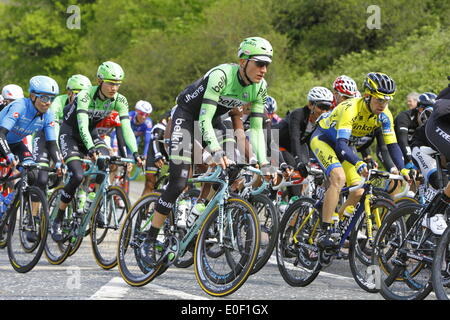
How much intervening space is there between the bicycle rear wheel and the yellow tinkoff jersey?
1.90 m

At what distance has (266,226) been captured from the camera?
8.65m

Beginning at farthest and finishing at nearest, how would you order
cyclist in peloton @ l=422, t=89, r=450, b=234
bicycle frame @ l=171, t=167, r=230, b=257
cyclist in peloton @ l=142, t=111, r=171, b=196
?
cyclist in peloton @ l=142, t=111, r=171, b=196, bicycle frame @ l=171, t=167, r=230, b=257, cyclist in peloton @ l=422, t=89, r=450, b=234

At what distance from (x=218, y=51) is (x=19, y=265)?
1289 inches

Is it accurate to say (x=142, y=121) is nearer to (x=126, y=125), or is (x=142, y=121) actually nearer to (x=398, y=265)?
(x=126, y=125)

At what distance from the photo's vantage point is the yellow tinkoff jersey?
845cm

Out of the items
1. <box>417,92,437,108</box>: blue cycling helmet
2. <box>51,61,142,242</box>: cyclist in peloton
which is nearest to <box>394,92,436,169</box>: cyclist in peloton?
<box>417,92,437,108</box>: blue cycling helmet

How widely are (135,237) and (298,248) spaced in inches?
61.7

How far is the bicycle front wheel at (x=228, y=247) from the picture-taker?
22.8ft

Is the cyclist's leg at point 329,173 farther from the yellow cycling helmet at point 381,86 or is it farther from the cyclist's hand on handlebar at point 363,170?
the yellow cycling helmet at point 381,86

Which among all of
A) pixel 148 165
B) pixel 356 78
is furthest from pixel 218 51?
pixel 148 165

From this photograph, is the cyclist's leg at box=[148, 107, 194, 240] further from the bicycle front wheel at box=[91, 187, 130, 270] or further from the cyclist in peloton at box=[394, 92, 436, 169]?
the cyclist in peloton at box=[394, 92, 436, 169]

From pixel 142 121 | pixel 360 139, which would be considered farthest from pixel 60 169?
pixel 142 121

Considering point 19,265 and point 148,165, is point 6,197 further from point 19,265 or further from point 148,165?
point 148,165

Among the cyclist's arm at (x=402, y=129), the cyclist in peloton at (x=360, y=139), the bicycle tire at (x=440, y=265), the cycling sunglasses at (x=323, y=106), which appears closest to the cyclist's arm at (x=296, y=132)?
the cycling sunglasses at (x=323, y=106)
